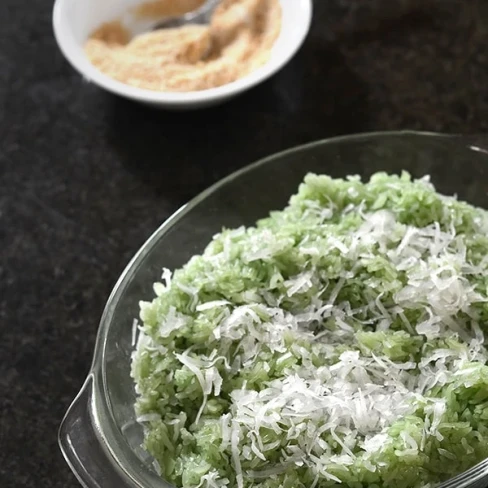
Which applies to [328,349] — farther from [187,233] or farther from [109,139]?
[109,139]

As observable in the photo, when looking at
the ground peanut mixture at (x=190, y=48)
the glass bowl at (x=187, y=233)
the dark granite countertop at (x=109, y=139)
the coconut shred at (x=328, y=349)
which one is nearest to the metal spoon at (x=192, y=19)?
the ground peanut mixture at (x=190, y=48)

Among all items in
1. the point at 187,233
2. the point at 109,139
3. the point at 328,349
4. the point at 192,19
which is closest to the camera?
the point at 328,349

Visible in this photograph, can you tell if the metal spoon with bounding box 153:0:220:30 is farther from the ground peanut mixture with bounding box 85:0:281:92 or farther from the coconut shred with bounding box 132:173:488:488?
the coconut shred with bounding box 132:173:488:488

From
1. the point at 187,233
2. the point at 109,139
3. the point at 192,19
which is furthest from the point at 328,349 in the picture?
the point at 192,19

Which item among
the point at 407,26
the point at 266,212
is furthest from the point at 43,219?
the point at 407,26

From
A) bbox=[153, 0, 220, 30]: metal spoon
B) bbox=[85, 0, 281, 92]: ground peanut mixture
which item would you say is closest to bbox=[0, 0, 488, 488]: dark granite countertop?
bbox=[85, 0, 281, 92]: ground peanut mixture

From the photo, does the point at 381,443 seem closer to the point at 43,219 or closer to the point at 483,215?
the point at 483,215

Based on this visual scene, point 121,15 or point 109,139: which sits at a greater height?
point 121,15
